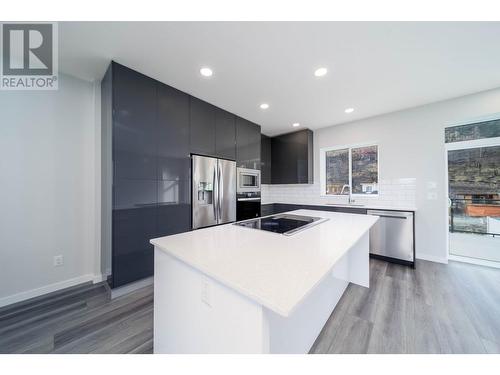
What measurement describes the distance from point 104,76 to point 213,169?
1677 millimetres

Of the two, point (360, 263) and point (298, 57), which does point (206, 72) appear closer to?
point (298, 57)

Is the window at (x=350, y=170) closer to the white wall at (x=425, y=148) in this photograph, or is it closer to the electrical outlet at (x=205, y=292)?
the white wall at (x=425, y=148)

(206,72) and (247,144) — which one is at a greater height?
(206,72)

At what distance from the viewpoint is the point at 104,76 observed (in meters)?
2.15

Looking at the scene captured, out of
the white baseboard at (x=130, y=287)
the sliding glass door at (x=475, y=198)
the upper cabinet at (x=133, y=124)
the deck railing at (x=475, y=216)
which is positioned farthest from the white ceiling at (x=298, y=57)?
the white baseboard at (x=130, y=287)

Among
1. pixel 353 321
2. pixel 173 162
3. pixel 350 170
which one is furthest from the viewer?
pixel 350 170

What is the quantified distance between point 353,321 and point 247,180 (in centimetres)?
245

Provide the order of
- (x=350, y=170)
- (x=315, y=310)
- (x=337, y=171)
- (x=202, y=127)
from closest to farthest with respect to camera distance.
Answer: (x=315, y=310)
(x=202, y=127)
(x=350, y=170)
(x=337, y=171)

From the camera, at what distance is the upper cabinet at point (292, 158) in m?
3.93

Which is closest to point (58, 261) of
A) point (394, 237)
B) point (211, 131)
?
point (211, 131)

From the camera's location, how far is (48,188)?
2014 millimetres

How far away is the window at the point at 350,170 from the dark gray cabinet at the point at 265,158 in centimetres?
121
